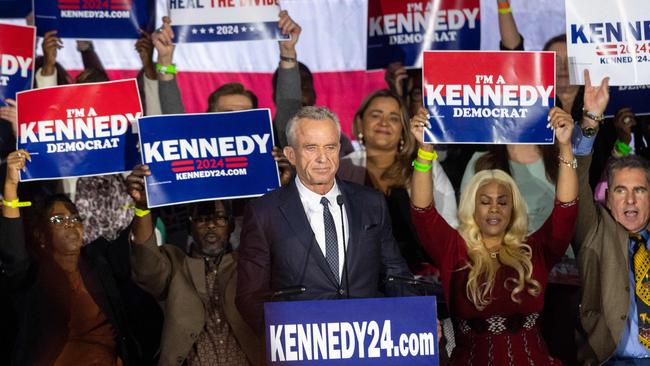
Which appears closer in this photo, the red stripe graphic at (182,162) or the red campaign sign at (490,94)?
the red campaign sign at (490,94)

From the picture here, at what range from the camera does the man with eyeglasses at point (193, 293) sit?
197 inches

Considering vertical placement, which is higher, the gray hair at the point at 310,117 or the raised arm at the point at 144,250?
the gray hair at the point at 310,117

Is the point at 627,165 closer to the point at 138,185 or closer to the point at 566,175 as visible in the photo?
the point at 566,175

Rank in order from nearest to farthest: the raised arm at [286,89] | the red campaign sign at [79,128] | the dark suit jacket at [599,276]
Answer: the dark suit jacket at [599,276], the red campaign sign at [79,128], the raised arm at [286,89]

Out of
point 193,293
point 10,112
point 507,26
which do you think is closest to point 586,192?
point 507,26

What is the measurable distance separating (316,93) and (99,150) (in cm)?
186

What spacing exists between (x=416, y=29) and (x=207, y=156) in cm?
182

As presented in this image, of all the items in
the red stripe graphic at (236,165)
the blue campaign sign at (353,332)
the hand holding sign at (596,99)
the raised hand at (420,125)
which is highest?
the hand holding sign at (596,99)

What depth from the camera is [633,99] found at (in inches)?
231

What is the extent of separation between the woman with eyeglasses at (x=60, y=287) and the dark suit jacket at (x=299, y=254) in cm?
140

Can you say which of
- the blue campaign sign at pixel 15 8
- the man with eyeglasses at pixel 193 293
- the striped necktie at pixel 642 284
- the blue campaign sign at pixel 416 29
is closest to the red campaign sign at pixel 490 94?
the striped necktie at pixel 642 284

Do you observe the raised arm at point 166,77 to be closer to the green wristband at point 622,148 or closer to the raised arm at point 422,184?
the raised arm at point 422,184

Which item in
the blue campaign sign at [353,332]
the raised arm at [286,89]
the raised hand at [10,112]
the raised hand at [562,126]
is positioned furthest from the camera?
the raised arm at [286,89]

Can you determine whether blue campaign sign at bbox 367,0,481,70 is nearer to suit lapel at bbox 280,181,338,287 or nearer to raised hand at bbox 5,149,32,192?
raised hand at bbox 5,149,32,192
